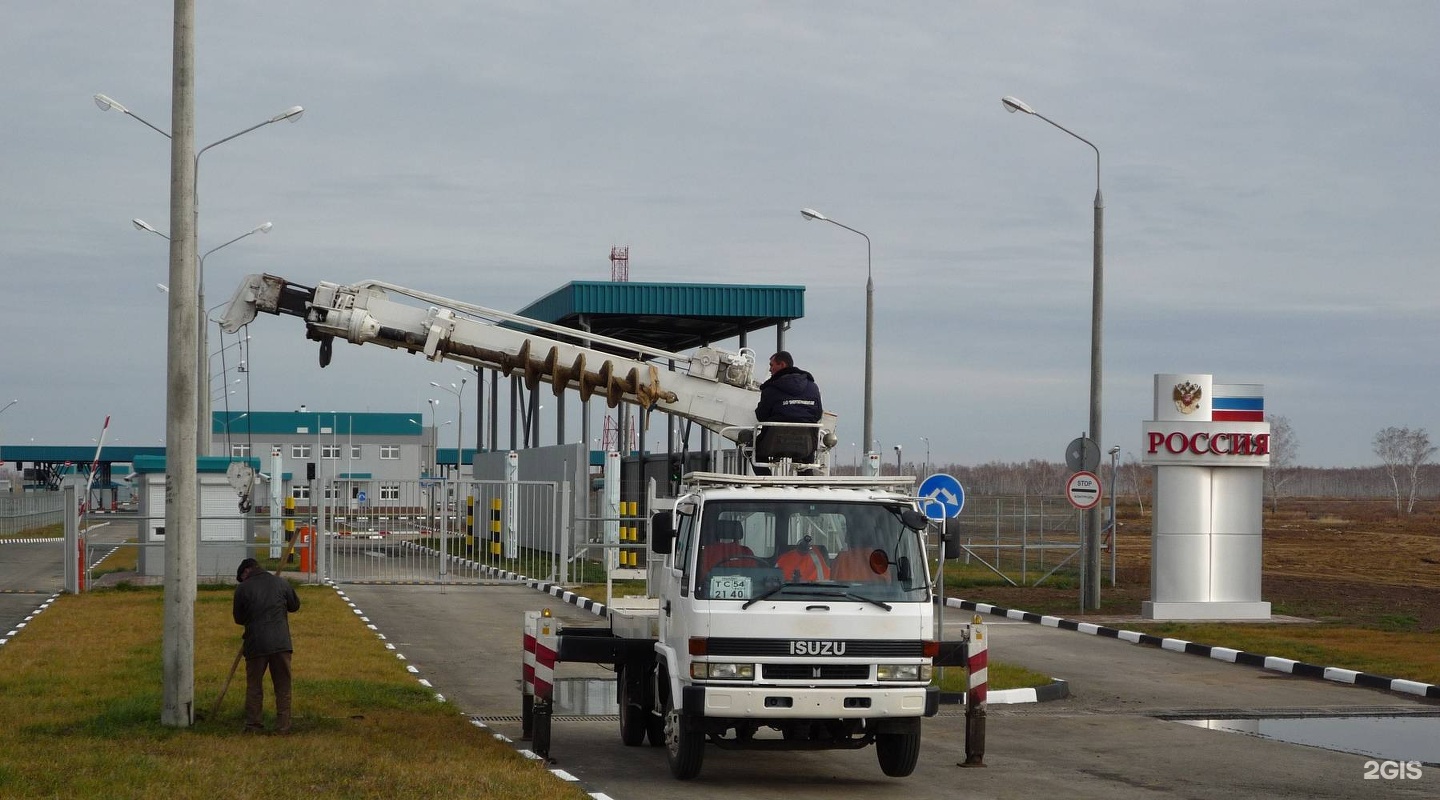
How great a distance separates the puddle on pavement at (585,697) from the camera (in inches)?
593

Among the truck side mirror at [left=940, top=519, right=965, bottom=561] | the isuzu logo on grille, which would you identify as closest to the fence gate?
the truck side mirror at [left=940, top=519, right=965, bottom=561]

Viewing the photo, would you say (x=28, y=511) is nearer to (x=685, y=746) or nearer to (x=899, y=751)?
(x=685, y=746)

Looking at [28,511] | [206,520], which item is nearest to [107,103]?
[206,520]

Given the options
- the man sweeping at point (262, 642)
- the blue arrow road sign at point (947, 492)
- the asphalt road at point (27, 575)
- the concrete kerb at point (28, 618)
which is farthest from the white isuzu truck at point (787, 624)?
the asphalt road at point (27, 575)

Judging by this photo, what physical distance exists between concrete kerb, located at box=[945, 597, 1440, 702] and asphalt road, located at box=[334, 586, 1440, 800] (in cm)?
27

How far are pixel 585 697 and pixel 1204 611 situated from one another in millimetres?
12896

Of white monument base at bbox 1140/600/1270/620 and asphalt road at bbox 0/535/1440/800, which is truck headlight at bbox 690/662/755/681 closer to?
asphalt road at bbox 0/535/1440/800

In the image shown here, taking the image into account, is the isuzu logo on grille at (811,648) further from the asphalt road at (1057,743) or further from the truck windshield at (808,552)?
the asphalt road at (1057,743)

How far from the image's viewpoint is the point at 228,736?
12234 millimetres

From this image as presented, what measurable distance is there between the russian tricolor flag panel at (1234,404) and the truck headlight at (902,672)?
55.0 ft

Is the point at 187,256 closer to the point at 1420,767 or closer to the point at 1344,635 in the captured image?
the point at 1420,767

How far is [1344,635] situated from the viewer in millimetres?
22344

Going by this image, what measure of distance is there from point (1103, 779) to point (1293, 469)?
130 metres

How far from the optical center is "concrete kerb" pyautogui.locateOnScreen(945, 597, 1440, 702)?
16859 mm
